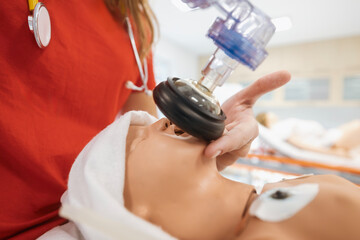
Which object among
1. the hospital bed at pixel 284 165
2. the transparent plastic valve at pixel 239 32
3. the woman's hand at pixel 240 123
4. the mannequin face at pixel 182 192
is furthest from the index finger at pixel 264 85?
the hospital bed at pixel 284 165

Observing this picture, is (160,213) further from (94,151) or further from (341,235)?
(341,235)

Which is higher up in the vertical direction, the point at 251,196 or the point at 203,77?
the point at 203,77

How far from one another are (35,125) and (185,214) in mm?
361

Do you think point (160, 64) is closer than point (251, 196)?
No

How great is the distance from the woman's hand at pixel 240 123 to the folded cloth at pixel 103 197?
6.4 inches

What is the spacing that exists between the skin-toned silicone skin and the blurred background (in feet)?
9.87

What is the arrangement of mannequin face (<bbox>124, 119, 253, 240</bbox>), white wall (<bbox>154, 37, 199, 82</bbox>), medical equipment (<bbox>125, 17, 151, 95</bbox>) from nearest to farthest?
mannequin face (<bbox>124, 119, 253, 240</bbox>) → medical equipment (<bbox>125, 17, 151, 95</bbox>) → white wall (<bbox>154, 37, 199, 82</bbox>)

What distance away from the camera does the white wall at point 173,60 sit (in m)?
4.48

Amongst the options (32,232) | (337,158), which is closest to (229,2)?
(32,232)

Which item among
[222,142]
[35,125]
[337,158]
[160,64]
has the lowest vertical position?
[337,158]

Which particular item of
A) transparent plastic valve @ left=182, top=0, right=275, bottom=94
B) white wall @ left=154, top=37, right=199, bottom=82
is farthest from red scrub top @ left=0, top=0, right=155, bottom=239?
white wall @ left=154, top=37, right=199, bottom=82

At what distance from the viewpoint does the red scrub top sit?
453 mm

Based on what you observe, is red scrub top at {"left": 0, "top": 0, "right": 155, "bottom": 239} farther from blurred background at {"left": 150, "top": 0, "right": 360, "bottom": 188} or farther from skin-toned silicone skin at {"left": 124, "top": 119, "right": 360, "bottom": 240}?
blurred background at {"left": 150, "top": 0, "right": 360, "bottom": 188}

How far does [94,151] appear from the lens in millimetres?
418
